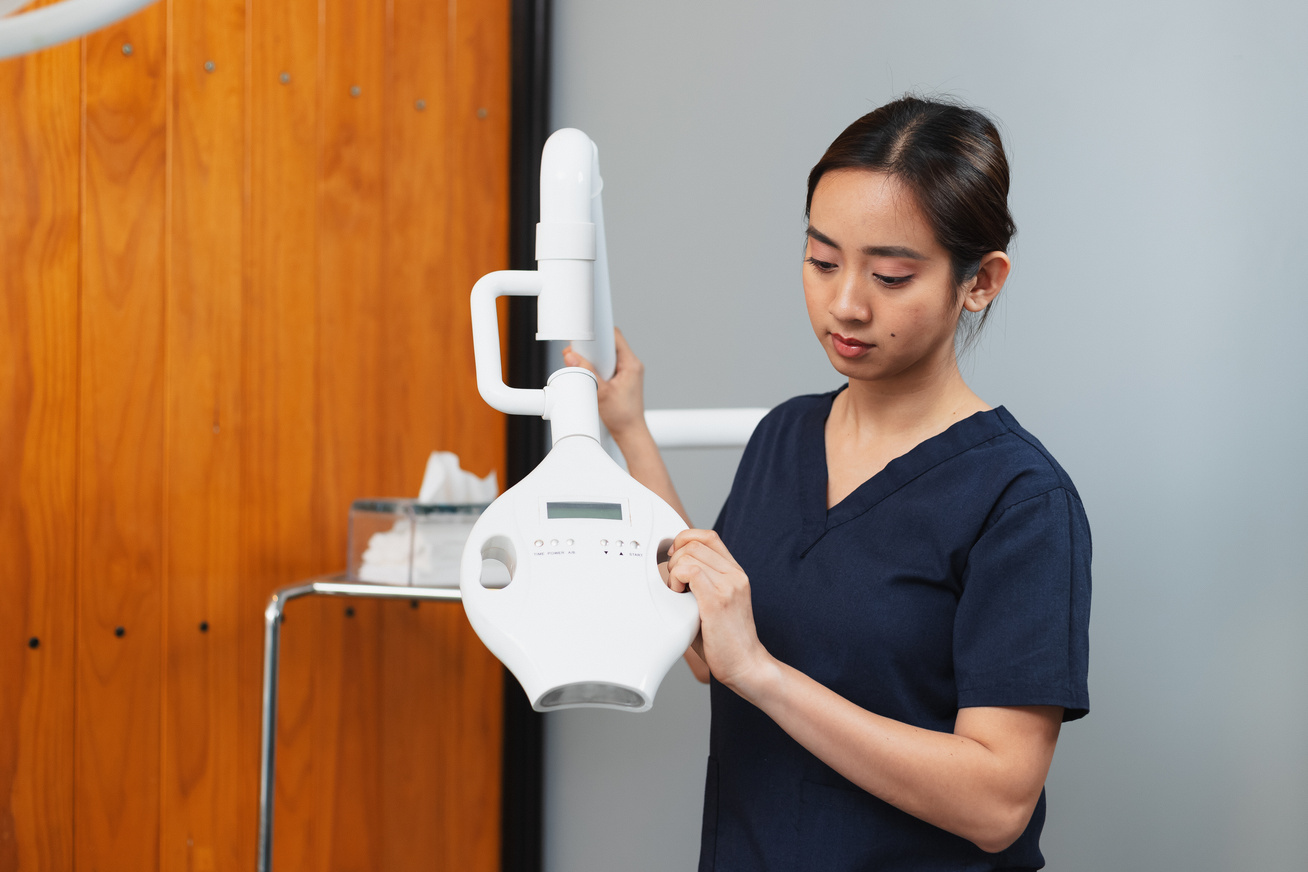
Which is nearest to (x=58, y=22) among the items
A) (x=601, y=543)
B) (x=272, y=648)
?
(x=601, y=543)

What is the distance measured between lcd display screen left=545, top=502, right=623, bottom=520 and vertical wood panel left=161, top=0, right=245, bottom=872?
1.05 m

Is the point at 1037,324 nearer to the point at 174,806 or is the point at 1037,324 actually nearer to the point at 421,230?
the point at 421,230

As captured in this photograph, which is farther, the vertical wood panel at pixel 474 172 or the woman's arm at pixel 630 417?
the vertical wood panel at pixel 474 172

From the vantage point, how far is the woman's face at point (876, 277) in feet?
2.73

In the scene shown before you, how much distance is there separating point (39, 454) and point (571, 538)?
3.98ft

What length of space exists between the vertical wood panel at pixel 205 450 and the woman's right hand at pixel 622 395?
2.81 ft

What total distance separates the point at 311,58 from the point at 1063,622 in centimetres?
142

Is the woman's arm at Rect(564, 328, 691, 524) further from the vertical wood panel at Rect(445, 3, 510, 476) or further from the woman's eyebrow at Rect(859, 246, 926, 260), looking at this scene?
the vertical wood panel at Rect(445, 3, 510, 476)

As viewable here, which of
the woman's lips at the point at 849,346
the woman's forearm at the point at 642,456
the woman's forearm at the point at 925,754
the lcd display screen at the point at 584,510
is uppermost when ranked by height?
the woman's lips at the point at 849,346

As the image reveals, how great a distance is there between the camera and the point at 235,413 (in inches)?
66.1

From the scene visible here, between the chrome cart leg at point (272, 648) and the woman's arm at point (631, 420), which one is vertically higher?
the woman's arm at point (631, 420)

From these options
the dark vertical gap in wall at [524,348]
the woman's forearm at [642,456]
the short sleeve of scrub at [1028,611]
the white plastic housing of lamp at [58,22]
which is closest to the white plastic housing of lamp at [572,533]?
the woman's forearm at [642,456]

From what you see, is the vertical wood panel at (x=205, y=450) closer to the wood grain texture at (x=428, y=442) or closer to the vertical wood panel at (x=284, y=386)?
the vertical wood panel at (x=284, y=386)

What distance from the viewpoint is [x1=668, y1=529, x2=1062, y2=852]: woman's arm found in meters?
0.77
